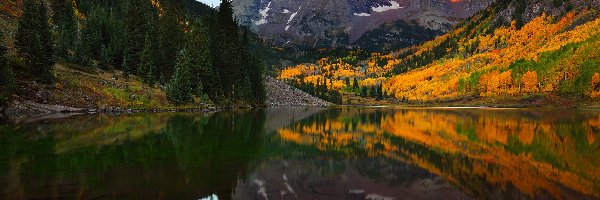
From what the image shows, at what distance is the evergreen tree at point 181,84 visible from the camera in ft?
292

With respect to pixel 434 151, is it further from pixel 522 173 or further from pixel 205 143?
pixel 205 143

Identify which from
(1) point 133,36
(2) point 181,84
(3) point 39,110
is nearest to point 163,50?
(1) point 133,36

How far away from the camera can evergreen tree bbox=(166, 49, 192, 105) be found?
88.9m

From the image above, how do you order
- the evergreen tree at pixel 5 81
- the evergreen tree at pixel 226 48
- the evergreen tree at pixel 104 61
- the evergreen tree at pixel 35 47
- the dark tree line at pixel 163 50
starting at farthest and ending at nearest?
the evergreen tree at pixel 226 48
the evergreen tree at pixel 104 61
the dark tree line at pixel 163 50
the evergreen tree at pixel 35 47
the evergreen tree at pixel 5 81

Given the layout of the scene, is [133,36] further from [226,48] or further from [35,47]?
[35,47]

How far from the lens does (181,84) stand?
9012 centimetres

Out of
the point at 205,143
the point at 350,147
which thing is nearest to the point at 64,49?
the point at 205,143

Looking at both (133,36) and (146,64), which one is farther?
A: (133,36)

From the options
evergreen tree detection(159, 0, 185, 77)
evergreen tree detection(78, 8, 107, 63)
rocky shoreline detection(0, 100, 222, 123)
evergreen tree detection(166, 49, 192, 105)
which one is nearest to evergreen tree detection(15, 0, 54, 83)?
rocky shoreline detection(0, 100, 222, 123)

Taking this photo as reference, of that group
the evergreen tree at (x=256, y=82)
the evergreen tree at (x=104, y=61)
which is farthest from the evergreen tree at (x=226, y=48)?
the evergreen tree at (x=104, y=61)

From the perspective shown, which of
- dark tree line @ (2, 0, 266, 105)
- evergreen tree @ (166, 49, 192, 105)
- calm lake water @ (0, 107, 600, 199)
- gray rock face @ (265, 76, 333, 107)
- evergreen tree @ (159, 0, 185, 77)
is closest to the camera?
calm lake water @ (0, 107, 600, 199)

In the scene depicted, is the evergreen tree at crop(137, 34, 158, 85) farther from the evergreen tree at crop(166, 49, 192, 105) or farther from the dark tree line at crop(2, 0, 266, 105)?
the evergreen tree at crop(166, 49, 192, 105)

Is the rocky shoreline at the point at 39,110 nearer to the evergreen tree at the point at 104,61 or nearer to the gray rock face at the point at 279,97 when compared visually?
the evergreen tree at the point at 104,61

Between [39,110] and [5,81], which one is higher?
[5,81]
